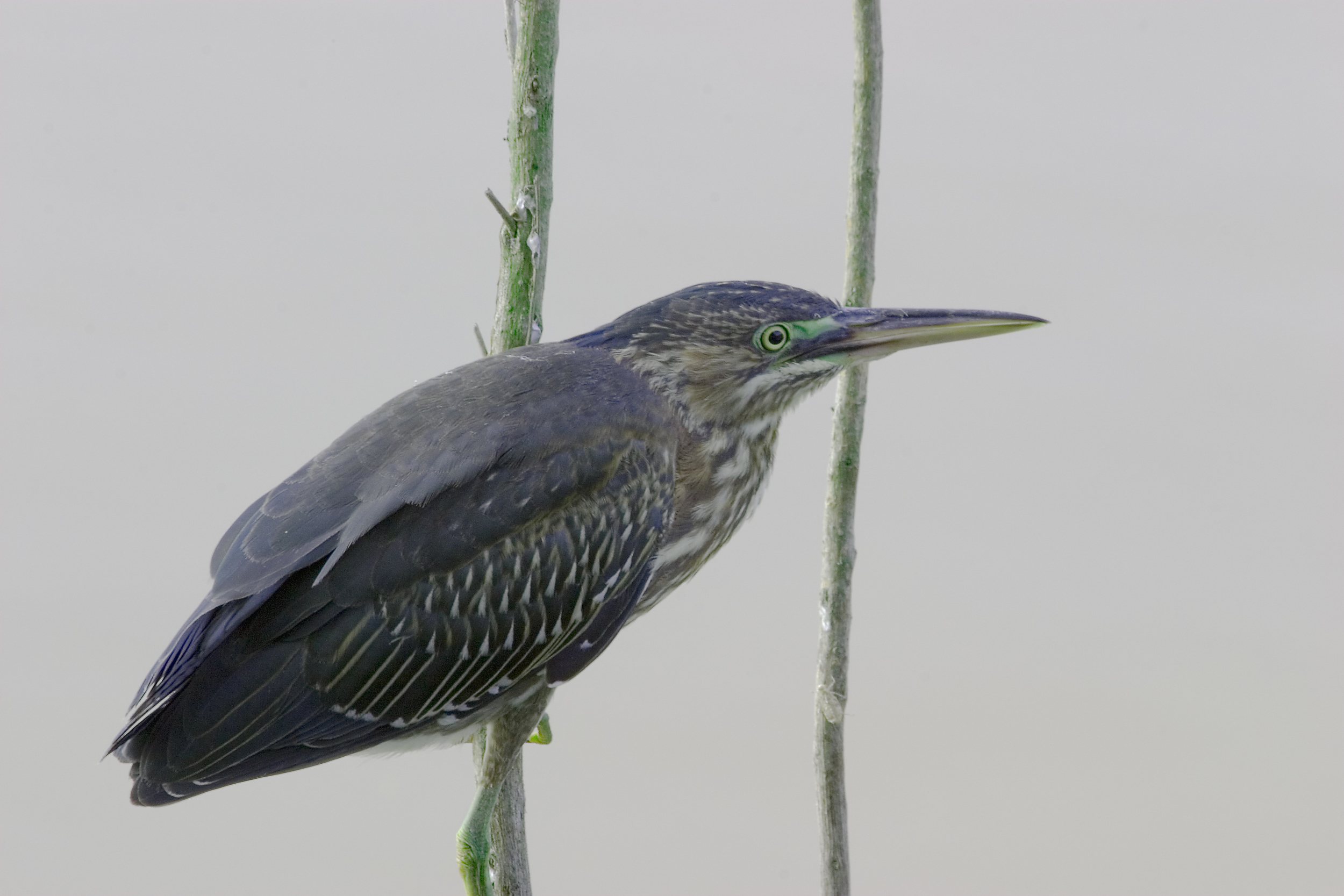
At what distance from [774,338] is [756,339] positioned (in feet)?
0.12

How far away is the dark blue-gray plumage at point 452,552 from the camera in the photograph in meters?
2.26

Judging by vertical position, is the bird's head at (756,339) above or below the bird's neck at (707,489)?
above

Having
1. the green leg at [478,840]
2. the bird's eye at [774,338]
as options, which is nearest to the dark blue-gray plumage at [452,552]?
the bird's eye at [774,338]

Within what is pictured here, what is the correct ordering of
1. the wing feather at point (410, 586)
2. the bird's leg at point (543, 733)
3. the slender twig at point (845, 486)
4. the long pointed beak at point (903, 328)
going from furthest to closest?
the bird's leg at point (543, 733), the slender twig at point (845, 486), the long pointed beak at point (903, 328), the wing feather at point (410, 586)

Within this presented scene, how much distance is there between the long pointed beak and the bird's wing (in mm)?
450

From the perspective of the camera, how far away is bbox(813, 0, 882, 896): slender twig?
2500 mm

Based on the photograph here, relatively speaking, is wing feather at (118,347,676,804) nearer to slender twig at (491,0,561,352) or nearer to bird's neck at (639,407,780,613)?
bird's neck at (639,407,780,613)

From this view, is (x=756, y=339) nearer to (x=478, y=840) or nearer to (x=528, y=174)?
(x=528, y=174)

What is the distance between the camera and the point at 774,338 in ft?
8.15

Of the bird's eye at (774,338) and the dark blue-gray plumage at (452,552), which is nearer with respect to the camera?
the dark blue-gray plumage at (452,552)

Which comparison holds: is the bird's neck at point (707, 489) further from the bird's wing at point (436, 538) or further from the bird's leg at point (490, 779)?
the bird's leg at point (490, 779)

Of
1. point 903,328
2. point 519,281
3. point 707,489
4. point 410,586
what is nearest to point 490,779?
point 410,586

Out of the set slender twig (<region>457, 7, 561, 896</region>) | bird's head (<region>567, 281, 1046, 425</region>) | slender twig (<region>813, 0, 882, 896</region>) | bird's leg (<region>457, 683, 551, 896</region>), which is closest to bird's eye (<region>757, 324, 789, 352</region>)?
bird's head (<region>567, 281, 1046, 425</region>)

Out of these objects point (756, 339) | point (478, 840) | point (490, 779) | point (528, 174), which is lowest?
point (478, 840)
